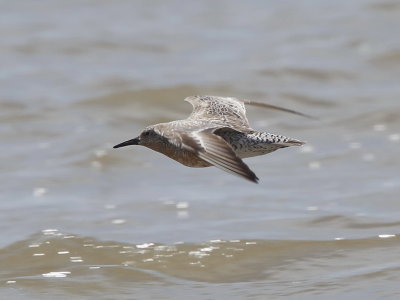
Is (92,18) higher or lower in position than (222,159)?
higher

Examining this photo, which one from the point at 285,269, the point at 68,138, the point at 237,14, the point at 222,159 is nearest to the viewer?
the point at 222,159

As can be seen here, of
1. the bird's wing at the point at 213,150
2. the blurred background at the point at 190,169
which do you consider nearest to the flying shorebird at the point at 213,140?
the bird's wing at the point at 213,150

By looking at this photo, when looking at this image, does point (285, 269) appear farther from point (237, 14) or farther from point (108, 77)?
point (237, 14)

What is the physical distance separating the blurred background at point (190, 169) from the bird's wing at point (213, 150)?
1165 mm

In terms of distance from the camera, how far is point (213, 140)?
6.21 metres

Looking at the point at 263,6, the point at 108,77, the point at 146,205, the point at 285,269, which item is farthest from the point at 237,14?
the point at 285,269

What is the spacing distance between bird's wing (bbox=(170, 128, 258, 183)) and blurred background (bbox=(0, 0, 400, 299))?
1.17m

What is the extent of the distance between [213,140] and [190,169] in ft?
13.4

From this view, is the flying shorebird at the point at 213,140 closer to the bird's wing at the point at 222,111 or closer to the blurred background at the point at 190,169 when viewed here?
the bird's wing at the point at 222,111

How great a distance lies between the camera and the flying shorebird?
5.97 metres

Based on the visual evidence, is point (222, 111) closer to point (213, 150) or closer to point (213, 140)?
point (213, 140)

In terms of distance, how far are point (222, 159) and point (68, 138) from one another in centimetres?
549

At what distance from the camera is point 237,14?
16062mm

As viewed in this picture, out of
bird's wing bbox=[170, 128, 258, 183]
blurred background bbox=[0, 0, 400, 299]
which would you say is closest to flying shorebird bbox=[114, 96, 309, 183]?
bird's wing bbox=[170, 128, 258, 183]
